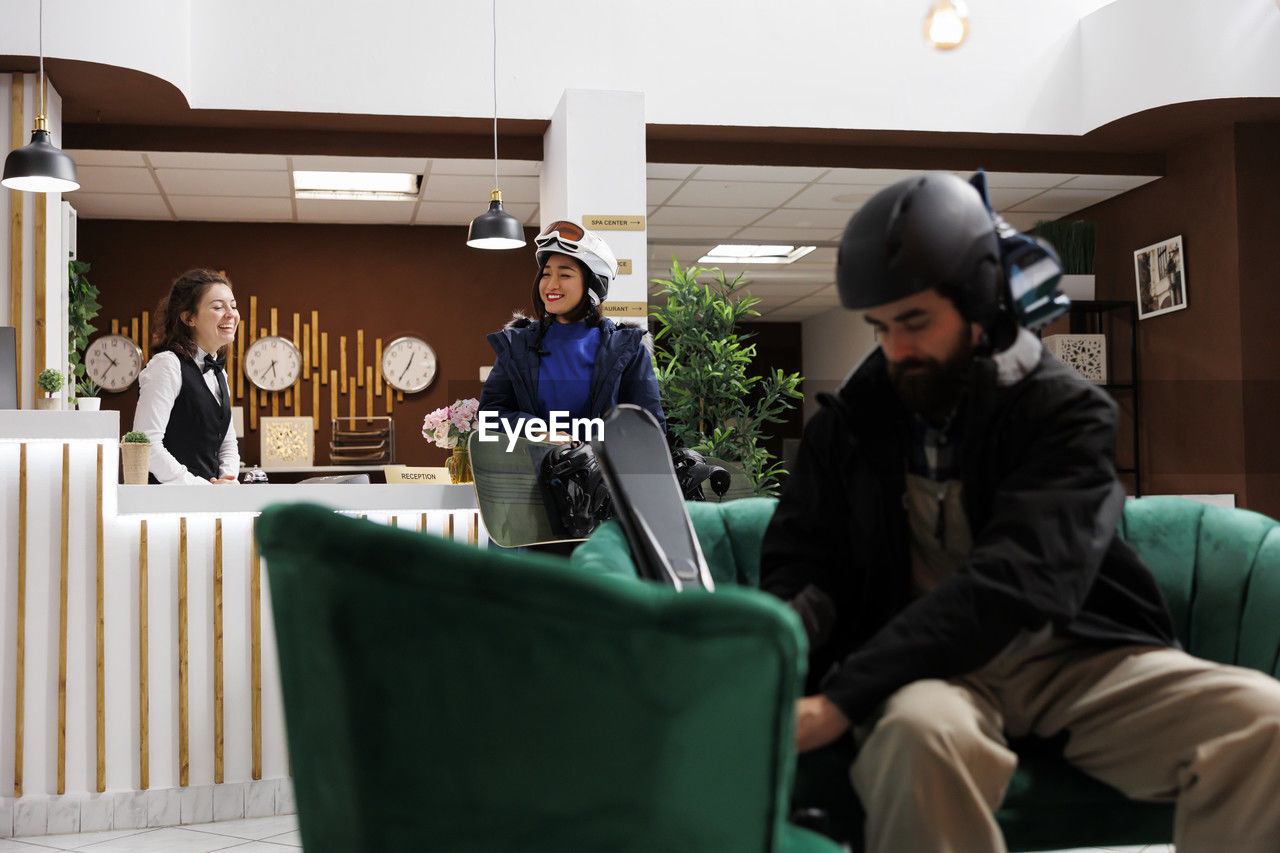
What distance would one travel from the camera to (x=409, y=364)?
28.0ft

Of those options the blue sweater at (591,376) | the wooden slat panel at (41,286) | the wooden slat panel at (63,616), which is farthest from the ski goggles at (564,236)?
the wooden slat panel at (41,286)

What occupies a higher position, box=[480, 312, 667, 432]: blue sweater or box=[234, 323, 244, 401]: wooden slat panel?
box=[234, 323, 244, 401]: wooden slat panel

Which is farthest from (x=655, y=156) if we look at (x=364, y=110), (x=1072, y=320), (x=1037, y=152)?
(x=1072, y=320)

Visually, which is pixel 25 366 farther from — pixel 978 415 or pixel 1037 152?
pixel 1037 152

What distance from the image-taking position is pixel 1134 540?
211 cm

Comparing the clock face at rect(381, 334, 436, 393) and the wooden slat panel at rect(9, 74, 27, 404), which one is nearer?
the wooden slat panel at rect(9, 74, 27, 404)

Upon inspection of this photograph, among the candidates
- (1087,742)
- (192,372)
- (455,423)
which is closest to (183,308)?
(192,372)

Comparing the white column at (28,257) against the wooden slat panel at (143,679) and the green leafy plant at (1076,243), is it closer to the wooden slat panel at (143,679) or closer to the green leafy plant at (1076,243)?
the wooden slat panel at (143,679)

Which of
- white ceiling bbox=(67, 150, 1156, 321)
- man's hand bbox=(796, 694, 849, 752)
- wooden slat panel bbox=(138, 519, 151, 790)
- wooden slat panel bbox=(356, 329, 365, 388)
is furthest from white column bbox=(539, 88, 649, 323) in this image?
man's hand bbox=(796, 694, 849, 752)

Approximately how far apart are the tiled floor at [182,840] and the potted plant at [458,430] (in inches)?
51.2

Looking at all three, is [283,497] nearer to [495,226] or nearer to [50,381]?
[50,381]

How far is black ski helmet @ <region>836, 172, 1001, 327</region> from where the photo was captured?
1395mm

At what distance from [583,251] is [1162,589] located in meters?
1.85

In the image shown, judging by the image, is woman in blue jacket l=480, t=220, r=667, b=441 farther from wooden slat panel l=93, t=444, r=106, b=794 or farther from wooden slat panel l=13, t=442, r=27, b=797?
wooden slat panel l=13, t=442, r=27, b=797
